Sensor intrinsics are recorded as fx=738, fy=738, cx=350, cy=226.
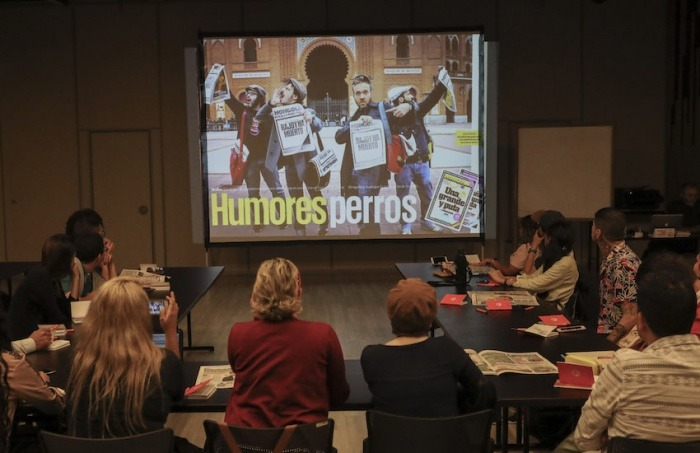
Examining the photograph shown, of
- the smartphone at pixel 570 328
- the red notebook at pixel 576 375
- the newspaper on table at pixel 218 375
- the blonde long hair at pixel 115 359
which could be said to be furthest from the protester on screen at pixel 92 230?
the red notebook at pixel 576 375

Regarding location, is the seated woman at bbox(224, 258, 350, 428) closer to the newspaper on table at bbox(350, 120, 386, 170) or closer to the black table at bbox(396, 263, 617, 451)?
the black table at bbox(396, 263, 617, 451)

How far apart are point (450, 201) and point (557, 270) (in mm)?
4106

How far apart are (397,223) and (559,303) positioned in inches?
165

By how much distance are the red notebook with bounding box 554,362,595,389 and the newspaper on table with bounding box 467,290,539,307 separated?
1.51 m

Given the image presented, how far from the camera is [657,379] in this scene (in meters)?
2.32

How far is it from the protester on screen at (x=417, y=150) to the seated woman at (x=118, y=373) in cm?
652

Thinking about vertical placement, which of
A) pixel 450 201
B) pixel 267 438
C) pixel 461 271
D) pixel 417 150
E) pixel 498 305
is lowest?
pixel 267 438

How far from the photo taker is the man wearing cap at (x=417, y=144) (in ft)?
29.2

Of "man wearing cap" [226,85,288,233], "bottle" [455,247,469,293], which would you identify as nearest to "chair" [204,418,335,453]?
"bottle" [455,247,469,293]

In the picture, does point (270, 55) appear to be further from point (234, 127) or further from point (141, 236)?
point (141, 236)

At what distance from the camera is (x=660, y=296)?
2.38 metres

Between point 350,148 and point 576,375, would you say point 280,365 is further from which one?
point 350,148

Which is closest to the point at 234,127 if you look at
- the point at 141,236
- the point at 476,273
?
the point at 141,236

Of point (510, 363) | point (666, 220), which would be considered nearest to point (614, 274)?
point (510, 363)
